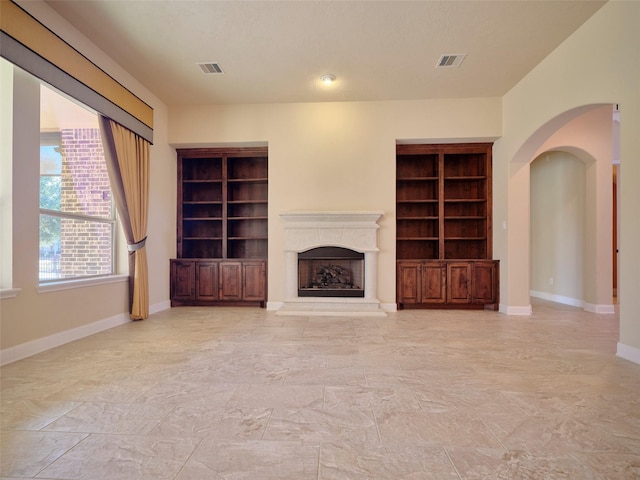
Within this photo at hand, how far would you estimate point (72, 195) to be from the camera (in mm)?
3422

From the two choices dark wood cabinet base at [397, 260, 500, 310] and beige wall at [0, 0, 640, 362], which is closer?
beige wall at [0, 0, 640, 362]

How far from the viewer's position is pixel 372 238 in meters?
→ 4.86

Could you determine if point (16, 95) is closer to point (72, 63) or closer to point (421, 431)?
point (72, 63)

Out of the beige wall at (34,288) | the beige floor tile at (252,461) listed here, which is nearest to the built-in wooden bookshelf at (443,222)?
the beige floor tile at (252,461)

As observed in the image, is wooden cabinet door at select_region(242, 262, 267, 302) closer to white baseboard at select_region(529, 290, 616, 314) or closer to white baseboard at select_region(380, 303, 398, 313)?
white baseboard at select_region(380, 303, 398, 313)

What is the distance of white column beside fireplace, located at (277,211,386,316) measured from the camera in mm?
4766

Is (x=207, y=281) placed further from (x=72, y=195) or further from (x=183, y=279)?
(x=72, y=195)

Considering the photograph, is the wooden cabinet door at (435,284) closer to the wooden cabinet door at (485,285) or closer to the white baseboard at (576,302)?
the wooden cabinet door at (485,285)

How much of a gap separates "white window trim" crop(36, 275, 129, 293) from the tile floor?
0.59 meters

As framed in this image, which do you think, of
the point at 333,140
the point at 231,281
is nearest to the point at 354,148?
the point at 333,140

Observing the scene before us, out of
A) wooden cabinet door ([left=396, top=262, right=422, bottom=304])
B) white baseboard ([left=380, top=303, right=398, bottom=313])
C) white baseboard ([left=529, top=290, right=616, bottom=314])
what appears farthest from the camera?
wooden cabinet door ([left=396, top=262, right=422, bottom=304])

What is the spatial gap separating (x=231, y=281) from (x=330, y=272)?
1.68 meters

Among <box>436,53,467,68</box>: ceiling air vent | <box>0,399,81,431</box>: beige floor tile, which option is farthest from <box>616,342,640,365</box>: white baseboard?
<box>0,399,81,431</box>: beige floor tile

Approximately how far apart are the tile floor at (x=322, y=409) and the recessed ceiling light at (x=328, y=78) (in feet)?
11.3
